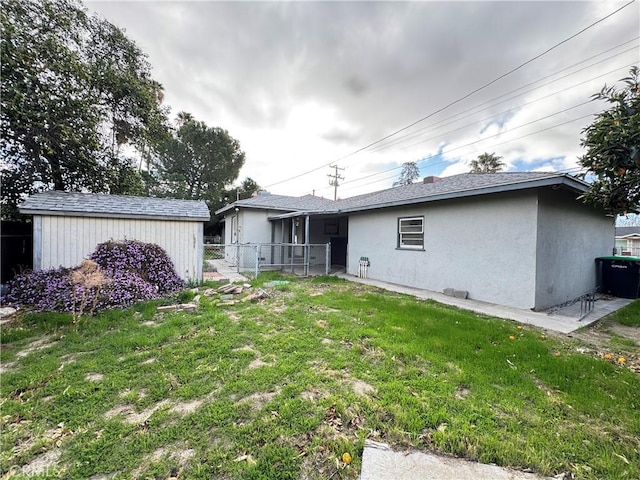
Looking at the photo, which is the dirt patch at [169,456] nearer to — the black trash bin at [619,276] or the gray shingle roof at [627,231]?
the black trash bin at [619,276]

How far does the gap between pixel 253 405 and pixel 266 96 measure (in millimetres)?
12915

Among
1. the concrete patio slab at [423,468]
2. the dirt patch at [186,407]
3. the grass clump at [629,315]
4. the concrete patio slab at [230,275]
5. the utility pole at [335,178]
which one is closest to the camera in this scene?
the concrete patio slab at [423,468]

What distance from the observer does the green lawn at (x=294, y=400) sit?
1.93m

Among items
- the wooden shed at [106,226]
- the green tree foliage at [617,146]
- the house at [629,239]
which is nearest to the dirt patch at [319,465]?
the green tree foliage at [617,146]

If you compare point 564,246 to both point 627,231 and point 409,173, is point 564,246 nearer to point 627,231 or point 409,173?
point 627,231

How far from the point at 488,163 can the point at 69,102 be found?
2907cm

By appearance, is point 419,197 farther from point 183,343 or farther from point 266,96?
point 266,96

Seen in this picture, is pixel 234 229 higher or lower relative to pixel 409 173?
lower

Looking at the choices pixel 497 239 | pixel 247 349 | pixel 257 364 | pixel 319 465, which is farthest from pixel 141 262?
pixel 497 239

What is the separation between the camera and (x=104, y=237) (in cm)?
739

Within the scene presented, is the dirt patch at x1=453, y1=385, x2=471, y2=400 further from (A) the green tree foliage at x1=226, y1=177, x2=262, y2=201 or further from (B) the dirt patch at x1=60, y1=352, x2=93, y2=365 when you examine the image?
(A) the green tree foliage at x1=226, y1=177, x2=262, y2=201

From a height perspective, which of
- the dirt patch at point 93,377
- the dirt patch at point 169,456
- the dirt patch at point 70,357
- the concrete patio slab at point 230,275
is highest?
the concrete patio slab at point 230,275

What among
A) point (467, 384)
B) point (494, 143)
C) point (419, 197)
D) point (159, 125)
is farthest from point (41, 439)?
point (494, 143)

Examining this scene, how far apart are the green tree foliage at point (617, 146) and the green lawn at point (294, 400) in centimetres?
234
